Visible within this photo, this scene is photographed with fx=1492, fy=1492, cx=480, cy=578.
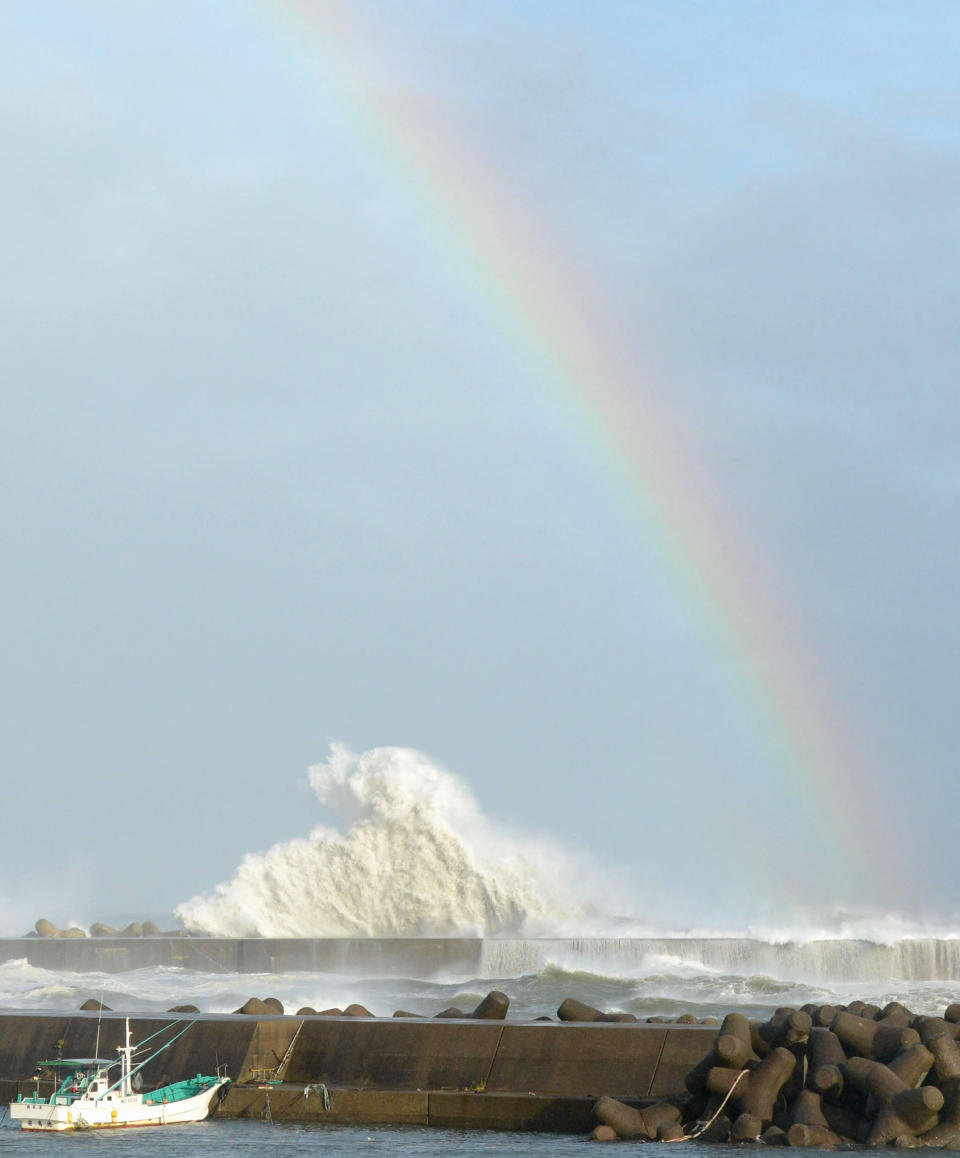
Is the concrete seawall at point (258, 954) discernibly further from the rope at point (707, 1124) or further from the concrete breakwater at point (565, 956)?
the rope at point (707, 1124)

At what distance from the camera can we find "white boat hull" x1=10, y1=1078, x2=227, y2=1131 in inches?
665

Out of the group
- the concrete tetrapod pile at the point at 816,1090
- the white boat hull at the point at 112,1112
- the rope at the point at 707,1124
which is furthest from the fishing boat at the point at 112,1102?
the rope at the point at 707,1124

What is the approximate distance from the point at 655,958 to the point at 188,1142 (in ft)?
65.5

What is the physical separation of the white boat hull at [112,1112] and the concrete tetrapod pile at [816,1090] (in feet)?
16.6

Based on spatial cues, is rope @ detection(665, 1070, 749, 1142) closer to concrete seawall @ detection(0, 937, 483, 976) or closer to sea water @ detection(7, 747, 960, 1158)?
sea water @ detection(7, 747, 960, 1158)

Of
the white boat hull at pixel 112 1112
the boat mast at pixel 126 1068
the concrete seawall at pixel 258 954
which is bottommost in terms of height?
the white boat hull at pixel 112 1112

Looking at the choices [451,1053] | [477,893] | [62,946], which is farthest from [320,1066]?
[477,893]

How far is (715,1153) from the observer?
1359cm

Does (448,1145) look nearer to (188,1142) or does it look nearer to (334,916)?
(188,1142)

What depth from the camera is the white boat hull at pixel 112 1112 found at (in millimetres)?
16891

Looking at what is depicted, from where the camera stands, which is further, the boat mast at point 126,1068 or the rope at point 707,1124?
the boat mast at point 126,1068

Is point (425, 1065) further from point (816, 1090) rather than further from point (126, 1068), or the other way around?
point (816, 1090)

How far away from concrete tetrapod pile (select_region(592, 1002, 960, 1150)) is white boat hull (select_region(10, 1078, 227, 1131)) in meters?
5.05

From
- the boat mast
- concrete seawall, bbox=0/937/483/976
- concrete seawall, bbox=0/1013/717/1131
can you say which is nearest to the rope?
concrete seawall, bbox=0/1013/717/1131
